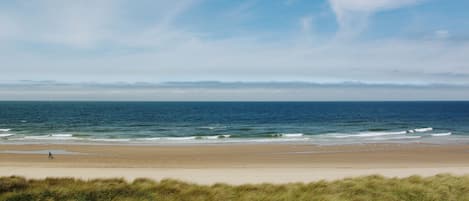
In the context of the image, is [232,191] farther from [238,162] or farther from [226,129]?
[226,129]

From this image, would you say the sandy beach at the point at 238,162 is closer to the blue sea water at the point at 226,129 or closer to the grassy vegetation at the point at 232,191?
the grassy vegetation at the point at 232,191

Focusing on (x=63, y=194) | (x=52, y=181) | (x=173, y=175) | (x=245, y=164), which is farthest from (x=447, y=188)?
(x=245, y=164)

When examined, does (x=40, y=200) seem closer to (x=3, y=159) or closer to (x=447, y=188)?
(x=447, y=188)

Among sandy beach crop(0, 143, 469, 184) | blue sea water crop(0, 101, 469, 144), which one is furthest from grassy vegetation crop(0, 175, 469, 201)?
blue sea water crop(0, 101, 469, 144)

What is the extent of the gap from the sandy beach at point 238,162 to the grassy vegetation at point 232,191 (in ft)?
19.6

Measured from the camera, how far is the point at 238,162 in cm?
2217

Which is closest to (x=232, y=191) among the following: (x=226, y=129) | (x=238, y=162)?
(x=238, y=162)

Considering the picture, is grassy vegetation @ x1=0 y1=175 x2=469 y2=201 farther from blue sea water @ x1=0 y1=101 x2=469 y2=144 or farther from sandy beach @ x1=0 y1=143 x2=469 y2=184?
blue sea water @ x1=0 y1=101 x2=469 y2=144

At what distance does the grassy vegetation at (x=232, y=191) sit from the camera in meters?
7.32

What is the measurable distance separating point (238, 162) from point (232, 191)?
553 inches

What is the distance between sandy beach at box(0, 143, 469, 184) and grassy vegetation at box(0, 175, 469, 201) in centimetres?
599

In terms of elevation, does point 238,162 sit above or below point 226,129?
above

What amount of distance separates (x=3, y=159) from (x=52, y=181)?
1620 centimetres

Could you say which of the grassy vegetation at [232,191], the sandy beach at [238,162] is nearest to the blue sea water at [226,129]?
the sandy beach at [238,162]
